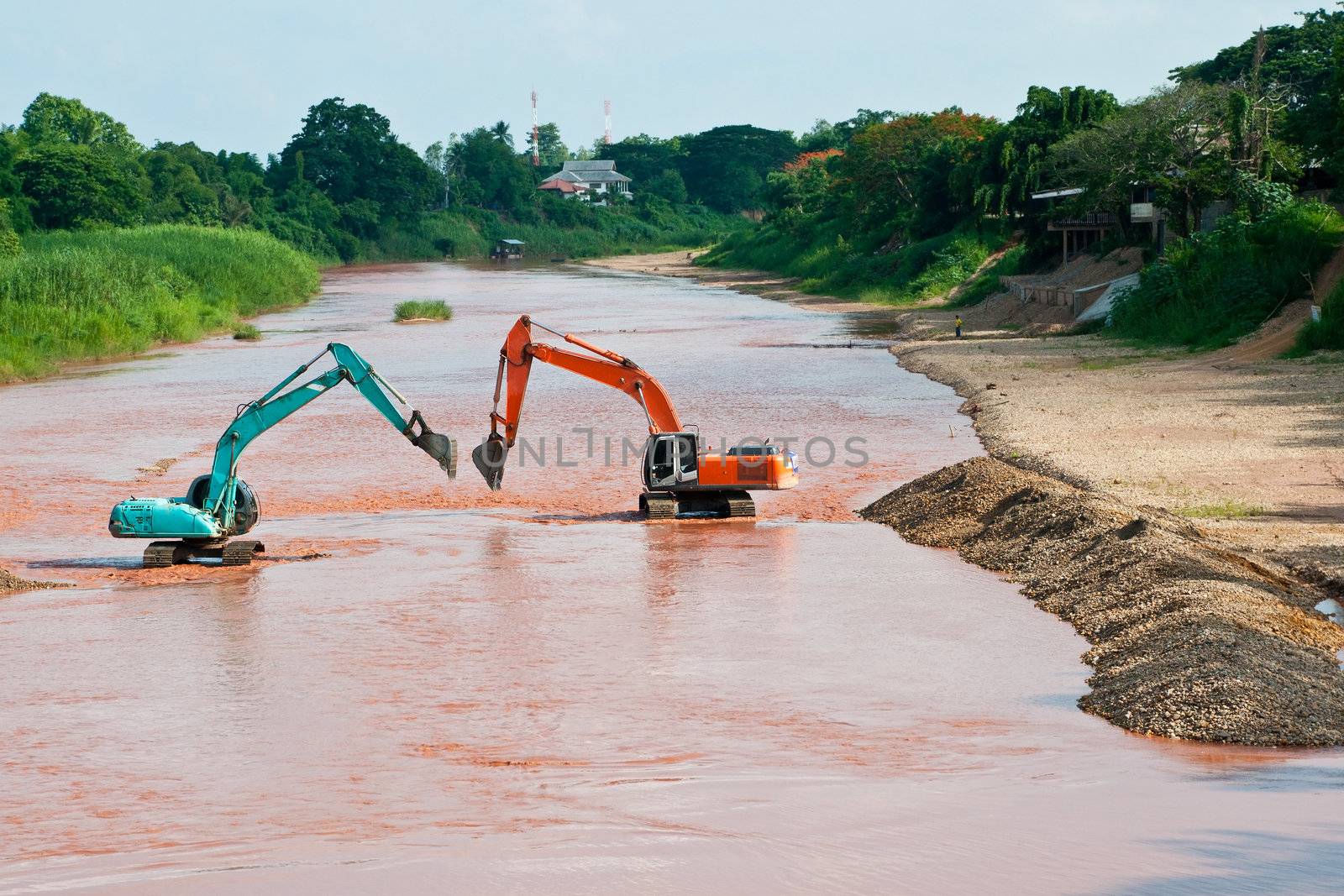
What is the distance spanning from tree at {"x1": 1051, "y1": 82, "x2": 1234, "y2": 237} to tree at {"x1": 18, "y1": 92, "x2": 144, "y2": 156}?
85506 millimetres

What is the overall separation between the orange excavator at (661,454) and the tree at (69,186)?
2442 inches

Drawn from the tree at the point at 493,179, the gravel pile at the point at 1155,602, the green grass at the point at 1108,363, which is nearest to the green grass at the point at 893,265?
the green grass at the point at 1108,363

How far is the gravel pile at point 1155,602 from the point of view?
1024cm

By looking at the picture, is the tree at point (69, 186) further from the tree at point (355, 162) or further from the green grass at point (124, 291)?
the tree at point (355, 162)

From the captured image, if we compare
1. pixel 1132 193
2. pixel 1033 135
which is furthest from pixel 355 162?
pixel 1132 193

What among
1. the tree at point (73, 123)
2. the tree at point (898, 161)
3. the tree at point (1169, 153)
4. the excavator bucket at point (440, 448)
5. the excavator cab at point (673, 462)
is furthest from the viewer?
the tree at point (73, 123)

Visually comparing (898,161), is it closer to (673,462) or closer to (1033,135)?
(1033,135)

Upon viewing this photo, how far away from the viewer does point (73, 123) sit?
115 m

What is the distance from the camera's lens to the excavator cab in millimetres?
18547

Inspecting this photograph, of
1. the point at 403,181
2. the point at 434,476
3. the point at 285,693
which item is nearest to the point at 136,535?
the point at 285,693

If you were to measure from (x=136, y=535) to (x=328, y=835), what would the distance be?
27.0 feet

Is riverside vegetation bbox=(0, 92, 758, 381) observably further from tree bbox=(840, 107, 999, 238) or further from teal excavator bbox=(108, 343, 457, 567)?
tree bbox=(840, 107, 999, 238)

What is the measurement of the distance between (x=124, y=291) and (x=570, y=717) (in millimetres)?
39328

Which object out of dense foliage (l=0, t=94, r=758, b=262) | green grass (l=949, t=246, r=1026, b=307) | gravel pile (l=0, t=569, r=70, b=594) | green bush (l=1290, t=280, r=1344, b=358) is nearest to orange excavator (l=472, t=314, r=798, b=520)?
gravel pile (l=0, t=569, r=70, b=594)
